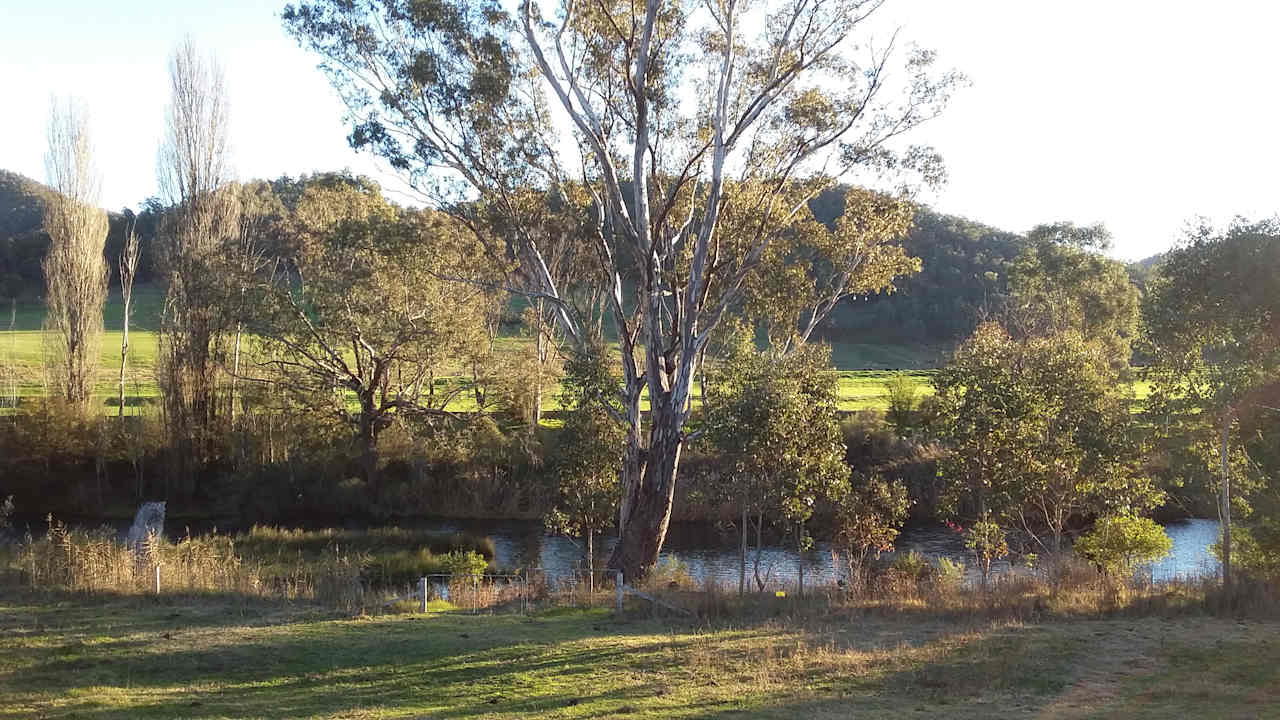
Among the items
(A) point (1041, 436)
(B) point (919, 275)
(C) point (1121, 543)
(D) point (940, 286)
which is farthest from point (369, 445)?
(D) point (940, 286)

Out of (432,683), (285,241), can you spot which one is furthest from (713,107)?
(285,241)

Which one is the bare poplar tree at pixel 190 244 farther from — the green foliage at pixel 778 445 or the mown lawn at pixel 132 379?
the green foliage at pixel 778 445

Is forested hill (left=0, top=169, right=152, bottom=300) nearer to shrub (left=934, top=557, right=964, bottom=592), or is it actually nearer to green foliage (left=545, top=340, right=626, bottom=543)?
green foliage (left=545, top=340, right=626, bottom=543)

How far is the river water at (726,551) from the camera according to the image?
22344 mm

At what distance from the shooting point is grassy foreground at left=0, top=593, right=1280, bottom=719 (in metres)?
8.59

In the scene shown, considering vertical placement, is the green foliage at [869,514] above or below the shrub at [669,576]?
above

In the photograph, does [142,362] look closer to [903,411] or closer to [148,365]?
[148,365]

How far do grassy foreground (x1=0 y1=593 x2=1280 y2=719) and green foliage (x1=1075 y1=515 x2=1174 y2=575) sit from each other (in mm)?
4181

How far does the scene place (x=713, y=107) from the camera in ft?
69.8

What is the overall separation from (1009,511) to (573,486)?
838 centimetres

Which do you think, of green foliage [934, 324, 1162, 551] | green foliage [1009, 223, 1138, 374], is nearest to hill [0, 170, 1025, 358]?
green foliage [1009, 223, 1138, 374]

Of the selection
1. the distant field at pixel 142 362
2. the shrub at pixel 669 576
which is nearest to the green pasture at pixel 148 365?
the distant field at pixel 142 362

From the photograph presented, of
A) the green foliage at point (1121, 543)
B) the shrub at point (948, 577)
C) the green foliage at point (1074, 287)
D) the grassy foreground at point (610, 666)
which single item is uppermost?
the green foliage at point (1074, 287)

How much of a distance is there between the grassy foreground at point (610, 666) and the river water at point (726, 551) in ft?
29.4
